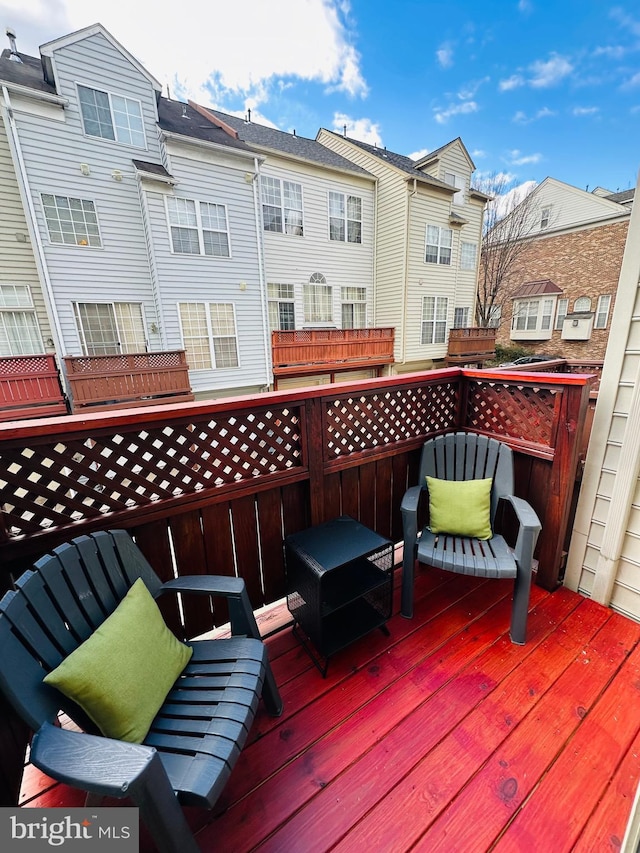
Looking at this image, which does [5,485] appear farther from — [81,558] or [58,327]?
[58,327]

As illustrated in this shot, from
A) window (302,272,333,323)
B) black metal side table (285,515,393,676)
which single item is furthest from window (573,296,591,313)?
black metal side table (285,515,393,676)

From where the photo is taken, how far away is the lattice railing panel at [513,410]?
7.18 ft

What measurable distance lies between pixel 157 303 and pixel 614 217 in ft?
52.1

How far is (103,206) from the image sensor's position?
6656 mm

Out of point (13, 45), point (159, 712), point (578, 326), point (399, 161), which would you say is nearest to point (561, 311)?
point (578, 326)

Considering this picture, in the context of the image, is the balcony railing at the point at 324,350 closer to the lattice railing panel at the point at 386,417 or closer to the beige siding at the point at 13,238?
the beige siding at the point at 13,238

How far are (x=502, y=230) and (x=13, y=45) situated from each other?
14690mm

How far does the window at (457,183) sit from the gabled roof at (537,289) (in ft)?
18.5

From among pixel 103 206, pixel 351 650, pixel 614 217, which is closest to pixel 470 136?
pixel 614 217

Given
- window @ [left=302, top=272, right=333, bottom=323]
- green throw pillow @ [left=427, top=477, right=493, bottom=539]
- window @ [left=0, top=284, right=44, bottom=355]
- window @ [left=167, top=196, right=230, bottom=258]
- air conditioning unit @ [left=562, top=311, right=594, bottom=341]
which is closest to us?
green throw pillow @ [left=427, top=477, right=493, bottom=539]

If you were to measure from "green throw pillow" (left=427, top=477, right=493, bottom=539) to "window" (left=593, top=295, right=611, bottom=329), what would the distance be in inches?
596

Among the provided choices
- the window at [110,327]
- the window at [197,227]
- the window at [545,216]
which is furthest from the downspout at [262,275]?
the window at [545,216]

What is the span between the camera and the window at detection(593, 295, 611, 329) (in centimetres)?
1318

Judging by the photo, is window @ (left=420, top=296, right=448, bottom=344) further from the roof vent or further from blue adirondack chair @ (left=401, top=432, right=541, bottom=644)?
the roof vent
